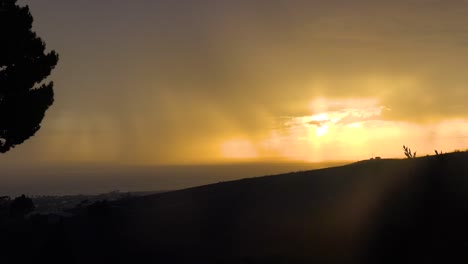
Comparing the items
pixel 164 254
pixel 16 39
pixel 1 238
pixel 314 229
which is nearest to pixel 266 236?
pixel 314 229

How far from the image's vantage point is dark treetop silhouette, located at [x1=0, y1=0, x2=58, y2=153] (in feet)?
91.0

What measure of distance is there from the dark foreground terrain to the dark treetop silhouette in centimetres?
528

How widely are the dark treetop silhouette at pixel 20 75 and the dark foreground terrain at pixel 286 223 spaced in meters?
5.28

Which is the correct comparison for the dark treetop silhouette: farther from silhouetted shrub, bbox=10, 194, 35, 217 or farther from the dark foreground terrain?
silhouetted shrub, bbox=10, 194, 35, 217

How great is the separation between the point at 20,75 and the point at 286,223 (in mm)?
16380

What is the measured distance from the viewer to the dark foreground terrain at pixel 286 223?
1599 cm

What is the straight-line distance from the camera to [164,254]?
21.0 meters

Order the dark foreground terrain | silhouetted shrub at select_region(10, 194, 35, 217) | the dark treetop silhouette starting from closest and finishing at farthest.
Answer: the dark foreground terrain, the dark treetop silhouette, silhouetted shrub at select_region(10, 194, 35, 217)

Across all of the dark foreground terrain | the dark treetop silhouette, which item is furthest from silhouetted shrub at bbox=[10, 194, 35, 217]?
the dark treetop silhouette

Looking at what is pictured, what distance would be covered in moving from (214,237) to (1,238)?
466 inches

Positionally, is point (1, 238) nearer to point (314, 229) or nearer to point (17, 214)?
point (17, 214)

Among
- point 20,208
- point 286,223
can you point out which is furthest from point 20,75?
point 286,223

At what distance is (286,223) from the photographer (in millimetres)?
21250

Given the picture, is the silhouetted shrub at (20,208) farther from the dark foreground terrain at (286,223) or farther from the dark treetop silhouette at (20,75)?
the dark treetop silhouette at (20,75)
